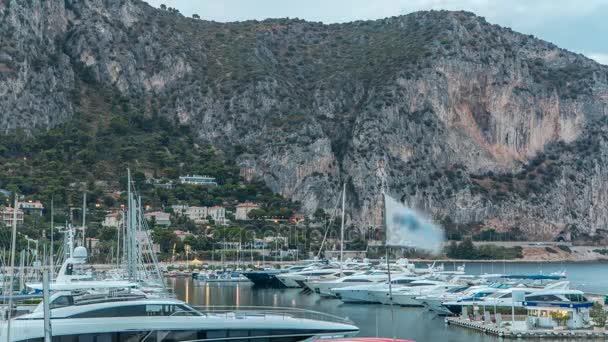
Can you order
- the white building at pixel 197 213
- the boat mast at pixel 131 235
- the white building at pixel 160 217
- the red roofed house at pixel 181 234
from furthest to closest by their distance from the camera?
the white building at pixel 197 213 → the white building at pixel 160 217 → the red roofed house at pixel 181 234 → the boat mast at pixel 131 235

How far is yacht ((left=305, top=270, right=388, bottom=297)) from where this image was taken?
97.7m

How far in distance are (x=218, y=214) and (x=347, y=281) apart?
314 feet

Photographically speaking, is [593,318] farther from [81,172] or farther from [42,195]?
[81,172]

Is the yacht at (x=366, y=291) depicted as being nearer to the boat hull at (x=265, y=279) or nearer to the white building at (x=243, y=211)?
the boat hull at (x=265, y=279)

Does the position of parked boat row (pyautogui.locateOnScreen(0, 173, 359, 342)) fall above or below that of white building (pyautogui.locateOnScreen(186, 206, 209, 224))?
below

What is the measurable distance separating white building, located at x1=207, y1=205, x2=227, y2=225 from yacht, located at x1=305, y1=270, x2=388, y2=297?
89306mm

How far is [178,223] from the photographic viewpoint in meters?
179

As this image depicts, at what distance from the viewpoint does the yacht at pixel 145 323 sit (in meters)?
37.9

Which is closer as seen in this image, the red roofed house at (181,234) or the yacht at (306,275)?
the yacht at (306,275)

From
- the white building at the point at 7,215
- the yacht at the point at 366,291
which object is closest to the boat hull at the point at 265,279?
the yacht at the point at 366,291

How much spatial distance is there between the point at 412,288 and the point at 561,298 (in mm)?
22401

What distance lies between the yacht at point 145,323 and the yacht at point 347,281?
5737 cm

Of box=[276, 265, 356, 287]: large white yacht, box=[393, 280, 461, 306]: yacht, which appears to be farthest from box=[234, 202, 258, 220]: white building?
box=[393, 280, 461, 306]: yacht

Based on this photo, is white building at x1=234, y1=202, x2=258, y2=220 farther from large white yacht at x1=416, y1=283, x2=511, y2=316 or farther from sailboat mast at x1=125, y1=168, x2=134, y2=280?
sailboat mast at x1=125, y1=168, x2=134, y2=280
